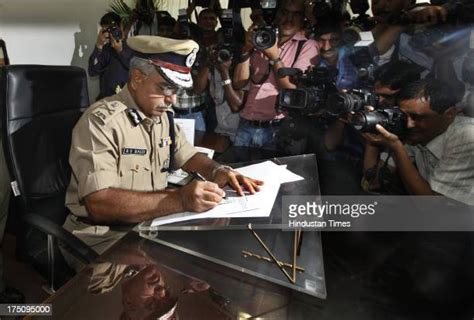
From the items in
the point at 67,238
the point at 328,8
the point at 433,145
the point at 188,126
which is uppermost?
the point at 328,8

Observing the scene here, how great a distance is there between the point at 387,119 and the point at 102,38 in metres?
1.45

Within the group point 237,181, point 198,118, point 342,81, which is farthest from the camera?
point 198,118

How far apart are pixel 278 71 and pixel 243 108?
259mm

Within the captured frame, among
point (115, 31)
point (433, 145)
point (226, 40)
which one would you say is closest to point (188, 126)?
point (226, 40)

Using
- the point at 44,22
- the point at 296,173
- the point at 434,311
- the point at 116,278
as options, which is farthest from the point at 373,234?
the point at 44,22

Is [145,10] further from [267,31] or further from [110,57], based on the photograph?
[267,31]

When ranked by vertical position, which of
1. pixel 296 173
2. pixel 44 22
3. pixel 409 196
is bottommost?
pixel 409 196

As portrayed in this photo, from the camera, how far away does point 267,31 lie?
5.11ft

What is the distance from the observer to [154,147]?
1294mm

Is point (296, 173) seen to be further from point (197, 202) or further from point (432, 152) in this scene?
point (432, 152)

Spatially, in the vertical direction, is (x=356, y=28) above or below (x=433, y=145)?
above

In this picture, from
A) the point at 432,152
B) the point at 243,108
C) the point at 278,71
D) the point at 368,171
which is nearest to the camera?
the point at 432,152

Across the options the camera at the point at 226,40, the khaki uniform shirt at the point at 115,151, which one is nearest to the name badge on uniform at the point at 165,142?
the khaki uniform shirt at the point at 115,151

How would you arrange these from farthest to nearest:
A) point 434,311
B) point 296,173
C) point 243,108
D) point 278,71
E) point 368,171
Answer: point 243,108, point 278,71, point 368,171, point 296,173, point 434,311
